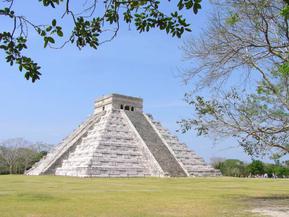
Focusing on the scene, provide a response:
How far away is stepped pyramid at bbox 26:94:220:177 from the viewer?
33.6 m

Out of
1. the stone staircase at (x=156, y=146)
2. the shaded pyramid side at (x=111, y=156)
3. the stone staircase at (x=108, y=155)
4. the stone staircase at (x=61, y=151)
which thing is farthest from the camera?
the stone staircase at (x=61, y=151)

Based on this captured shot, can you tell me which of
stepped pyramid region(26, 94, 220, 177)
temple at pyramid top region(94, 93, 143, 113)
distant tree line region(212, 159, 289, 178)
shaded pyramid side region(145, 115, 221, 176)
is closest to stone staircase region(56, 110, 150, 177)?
stepped pyramid region(26, 94, 220, 177)

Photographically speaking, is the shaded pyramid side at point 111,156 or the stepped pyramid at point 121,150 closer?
the shaded pyramid side at point 111,156

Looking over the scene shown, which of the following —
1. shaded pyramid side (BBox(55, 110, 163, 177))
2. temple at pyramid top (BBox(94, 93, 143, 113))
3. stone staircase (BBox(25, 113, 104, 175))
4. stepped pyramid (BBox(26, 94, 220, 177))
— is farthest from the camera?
temple at pyramid top (BBox(94, 93, 143, 113))

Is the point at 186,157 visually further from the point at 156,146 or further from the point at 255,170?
the point at 255,170

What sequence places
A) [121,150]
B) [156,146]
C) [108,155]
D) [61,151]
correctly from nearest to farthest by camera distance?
[108,155] → [121,150] → [156,146] → [61,151]

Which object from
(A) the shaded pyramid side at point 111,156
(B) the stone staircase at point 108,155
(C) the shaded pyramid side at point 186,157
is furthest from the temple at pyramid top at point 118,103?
(C) the shaded pyramid side at point 186,157

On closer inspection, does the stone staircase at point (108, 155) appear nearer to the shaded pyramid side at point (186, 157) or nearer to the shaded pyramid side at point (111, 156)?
the shaded pyramid side at point (111, 156)

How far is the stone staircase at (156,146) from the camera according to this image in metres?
35.8

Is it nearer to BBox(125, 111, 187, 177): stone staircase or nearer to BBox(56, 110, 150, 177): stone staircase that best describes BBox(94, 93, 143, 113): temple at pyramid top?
Answer: BBox(125, 111, 187, 177): stone staircase

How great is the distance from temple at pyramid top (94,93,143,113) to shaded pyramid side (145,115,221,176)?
13.3 ft

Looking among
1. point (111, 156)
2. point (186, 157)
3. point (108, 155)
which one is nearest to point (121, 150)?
point (111, 156)

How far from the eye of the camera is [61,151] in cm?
4125

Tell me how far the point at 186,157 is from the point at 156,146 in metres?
3.46
